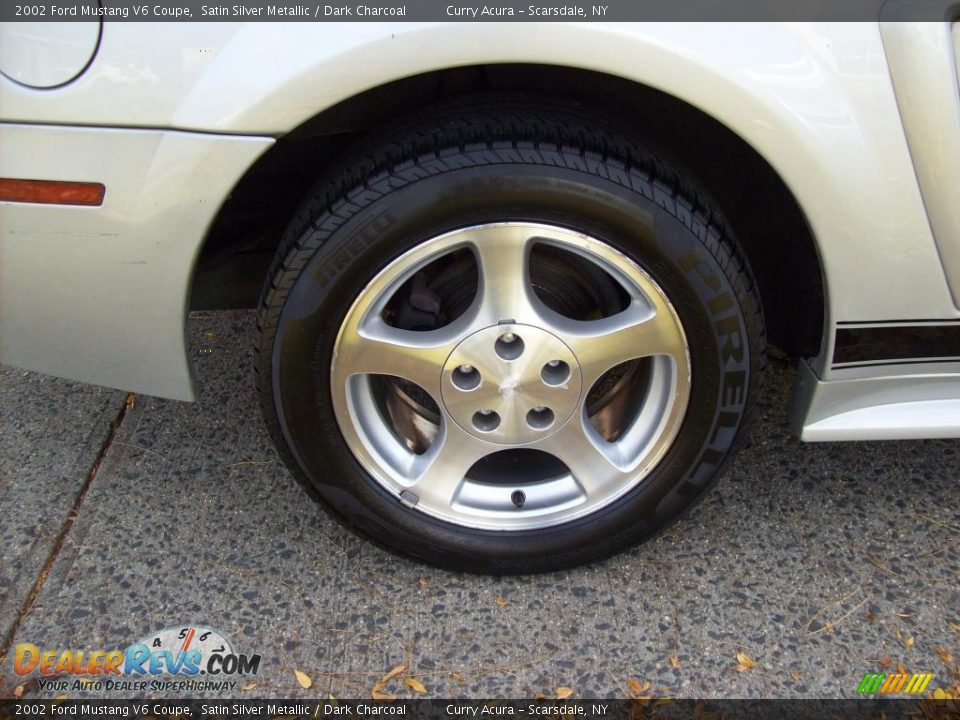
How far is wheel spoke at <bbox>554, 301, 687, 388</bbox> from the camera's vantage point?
69.0 inches

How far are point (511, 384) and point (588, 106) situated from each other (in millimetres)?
594

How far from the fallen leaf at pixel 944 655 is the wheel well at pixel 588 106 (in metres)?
0.71

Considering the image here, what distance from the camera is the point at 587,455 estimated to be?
192 cm

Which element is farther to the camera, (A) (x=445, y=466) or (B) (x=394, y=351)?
(A) (x=445, y=466)

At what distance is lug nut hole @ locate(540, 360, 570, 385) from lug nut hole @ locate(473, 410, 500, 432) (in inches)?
5.6

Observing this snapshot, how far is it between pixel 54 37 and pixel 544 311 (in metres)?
1.02

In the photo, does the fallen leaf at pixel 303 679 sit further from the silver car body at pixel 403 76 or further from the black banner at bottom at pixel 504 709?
the silver car body at pixel 403 76

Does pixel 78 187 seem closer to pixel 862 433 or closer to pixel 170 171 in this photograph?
pixel 170 171

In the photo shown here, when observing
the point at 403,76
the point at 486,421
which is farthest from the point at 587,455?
the point at 403,76

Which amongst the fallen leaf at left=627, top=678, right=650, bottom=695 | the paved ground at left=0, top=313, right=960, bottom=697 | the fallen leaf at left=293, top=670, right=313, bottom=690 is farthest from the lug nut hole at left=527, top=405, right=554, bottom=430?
the fallen leaf at left=293, top=670, right=313, bottom=690

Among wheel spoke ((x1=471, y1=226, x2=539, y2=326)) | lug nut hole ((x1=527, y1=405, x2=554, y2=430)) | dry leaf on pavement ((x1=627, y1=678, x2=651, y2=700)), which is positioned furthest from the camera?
lug nut hole ((x1=527, y1=405, x2=554, y2=430))
